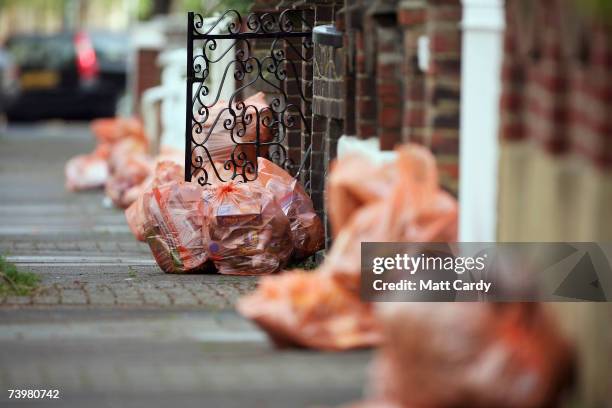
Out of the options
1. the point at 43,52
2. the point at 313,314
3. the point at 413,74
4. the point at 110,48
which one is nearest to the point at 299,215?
the point at 413,74

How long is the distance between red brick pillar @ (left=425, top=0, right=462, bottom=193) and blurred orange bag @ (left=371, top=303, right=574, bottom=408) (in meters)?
1.93

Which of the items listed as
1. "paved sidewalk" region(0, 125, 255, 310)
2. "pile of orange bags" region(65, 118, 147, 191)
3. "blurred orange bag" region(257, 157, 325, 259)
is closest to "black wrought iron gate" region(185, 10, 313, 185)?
"blurred orange bag" region(257, 157, 325, 259)

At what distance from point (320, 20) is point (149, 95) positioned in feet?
34.0

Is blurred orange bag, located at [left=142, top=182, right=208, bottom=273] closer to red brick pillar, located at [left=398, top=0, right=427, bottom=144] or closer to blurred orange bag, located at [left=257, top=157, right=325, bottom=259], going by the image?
blurred orange bag, located at [left=257, top=157, right=325, bottom=259]

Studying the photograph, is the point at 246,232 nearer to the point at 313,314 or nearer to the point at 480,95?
the point at 480,95

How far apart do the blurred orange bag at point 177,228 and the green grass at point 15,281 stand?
0.94 meters

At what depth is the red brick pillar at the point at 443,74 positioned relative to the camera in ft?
23.9

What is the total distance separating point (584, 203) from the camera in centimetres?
529

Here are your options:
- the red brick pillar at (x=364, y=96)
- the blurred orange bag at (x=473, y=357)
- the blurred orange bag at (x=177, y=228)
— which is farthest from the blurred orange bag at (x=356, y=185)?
the blurred orange bag at (x=177, y=228)

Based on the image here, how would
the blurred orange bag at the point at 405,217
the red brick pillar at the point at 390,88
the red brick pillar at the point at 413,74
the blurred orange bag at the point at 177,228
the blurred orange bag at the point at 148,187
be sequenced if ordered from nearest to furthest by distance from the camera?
the blurred orange bag at the point at 405,217
the red brick pillar at the point at 413,74
the red brick pillar at the point at 390,88
the blurred orange bag at the point at 177,228
the blurred orange bag at the point at 148,187

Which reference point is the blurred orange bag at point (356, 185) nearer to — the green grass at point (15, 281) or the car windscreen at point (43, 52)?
the green grass at point (15, 281)

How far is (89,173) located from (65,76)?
12.7m

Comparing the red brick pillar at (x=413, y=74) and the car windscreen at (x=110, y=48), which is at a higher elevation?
the red brick pillar at (x=413, y=74)

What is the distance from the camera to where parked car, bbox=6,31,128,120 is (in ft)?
98.2
